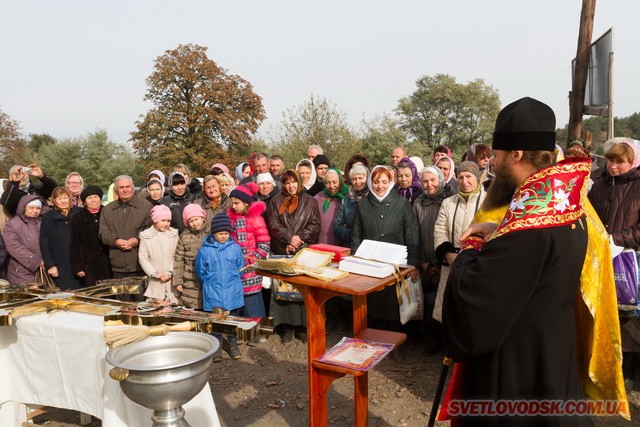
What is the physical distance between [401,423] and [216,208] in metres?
3.34

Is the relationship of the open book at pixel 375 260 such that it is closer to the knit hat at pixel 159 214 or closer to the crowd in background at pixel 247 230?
the crowd in background at pixel 247 230

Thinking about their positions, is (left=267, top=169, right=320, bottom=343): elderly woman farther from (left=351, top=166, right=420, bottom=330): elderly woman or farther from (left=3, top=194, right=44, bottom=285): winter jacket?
(left=3, top=194, right=44, bottom=285): winter jacket

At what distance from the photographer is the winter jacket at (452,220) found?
4.61 meters

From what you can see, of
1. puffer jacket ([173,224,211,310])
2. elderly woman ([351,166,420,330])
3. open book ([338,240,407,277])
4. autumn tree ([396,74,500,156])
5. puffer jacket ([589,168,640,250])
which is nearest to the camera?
open book ([338,240,407,277])

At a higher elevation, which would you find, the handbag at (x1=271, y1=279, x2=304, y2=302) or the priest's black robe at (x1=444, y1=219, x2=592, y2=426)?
the priest's black robe at (x1=444, y1=219, x2=592, y2=426)

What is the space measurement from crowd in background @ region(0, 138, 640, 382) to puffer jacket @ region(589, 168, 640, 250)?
3cm

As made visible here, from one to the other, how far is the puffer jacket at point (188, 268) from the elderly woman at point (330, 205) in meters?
1.39

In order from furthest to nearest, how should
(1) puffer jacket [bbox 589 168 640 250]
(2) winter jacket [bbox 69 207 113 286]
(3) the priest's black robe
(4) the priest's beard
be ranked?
(2) winter jacket [bbox 69 207 113 286] < (1) puffer jacket [bbox 589 168 640 250] < (4) the priest's beard < (3) the priest's black robe

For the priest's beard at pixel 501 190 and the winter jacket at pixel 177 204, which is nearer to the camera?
the priest's beard at pixel 501 190

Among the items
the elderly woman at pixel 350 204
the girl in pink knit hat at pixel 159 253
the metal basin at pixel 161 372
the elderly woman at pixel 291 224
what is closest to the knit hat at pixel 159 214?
the girl in pink knit hat at pixel 159 253

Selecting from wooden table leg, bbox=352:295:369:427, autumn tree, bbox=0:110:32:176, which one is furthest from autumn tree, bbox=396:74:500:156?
wooden table leg, bbox=352:295:369:427

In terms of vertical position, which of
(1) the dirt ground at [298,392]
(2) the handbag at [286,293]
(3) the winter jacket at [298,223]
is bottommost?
(1) the dirt ground at [298,392]

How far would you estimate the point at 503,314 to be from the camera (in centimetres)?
169

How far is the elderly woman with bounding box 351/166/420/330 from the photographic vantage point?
16.5 feet
